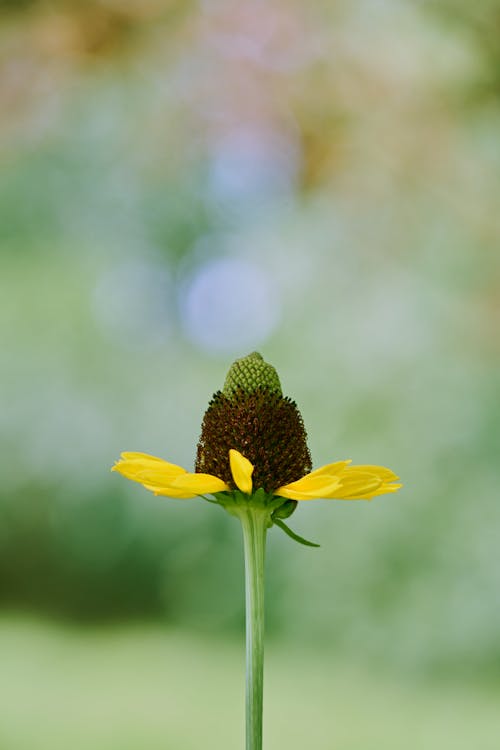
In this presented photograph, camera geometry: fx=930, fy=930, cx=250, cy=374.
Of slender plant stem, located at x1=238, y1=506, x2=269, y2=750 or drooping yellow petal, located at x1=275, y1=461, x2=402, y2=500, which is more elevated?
drooping yellow petal, located at x1=275, y1=461, x2=402, y2=500

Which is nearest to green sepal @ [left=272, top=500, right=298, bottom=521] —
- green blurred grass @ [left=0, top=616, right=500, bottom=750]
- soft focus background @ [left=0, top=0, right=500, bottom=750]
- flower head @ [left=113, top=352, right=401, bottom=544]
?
flower head @ [left=113, top=352, right=401, bottom=544]

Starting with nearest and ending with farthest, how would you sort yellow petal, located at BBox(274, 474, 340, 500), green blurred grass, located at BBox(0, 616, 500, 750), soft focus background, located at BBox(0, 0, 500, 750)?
yellow petal, located at BBox(274, 474, 340, 500), green blurred grass, located at BBox(0, 616, 500, 750), soft focus background, located at BBox(0, 0, 500, 750)

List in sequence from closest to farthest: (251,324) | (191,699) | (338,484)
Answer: (338,484) < (191,699) < (251,324)

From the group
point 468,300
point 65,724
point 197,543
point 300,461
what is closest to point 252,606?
point 300,461

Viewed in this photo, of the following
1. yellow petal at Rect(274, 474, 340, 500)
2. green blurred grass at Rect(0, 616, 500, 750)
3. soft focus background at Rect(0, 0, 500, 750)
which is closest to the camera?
yellow petal at Rect(274, 474, 340, 500)

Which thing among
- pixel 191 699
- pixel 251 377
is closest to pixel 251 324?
pixel 191 699

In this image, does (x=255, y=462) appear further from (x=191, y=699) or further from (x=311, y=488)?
(x=191, y=699)

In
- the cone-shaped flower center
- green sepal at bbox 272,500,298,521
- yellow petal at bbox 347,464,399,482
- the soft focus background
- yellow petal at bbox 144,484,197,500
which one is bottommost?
yellow petal at bbox 144,484,197,500

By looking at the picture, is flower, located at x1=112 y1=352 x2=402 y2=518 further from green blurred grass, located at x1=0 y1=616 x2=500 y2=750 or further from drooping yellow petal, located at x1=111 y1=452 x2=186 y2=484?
green blurred grass, located at x1=0 y1=616 x2=500 y2=750
